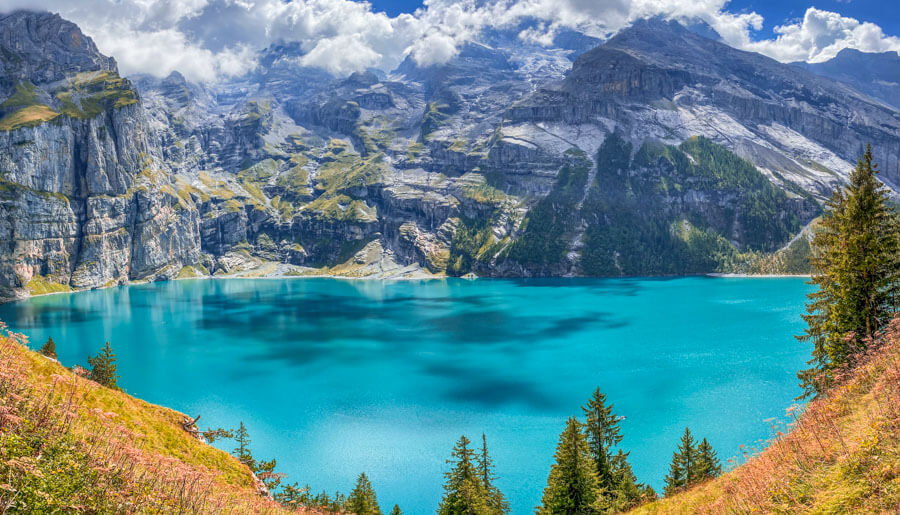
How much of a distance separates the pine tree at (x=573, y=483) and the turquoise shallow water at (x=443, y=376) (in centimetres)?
1684

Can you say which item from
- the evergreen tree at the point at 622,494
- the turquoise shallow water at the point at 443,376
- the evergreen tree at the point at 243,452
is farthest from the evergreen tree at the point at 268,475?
the evergreen tree at the point at 622,494

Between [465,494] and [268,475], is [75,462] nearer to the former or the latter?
[268,475]

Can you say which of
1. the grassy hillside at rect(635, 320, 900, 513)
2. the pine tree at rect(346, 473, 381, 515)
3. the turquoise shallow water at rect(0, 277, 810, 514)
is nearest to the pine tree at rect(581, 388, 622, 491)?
the turquoise shallow water at rect(0, 277, 810, 514)

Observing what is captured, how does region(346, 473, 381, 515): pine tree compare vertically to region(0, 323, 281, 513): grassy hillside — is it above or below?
below

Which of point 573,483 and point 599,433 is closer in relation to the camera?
point 573,483

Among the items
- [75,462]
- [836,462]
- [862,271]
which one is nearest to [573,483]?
[836,462]

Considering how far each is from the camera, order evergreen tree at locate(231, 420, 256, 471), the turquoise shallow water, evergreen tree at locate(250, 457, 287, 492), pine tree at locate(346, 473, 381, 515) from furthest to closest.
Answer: the turquoise shallow water → pine tree at locate(346, 473, 381, 515) → evergreen tree at locate(231, 420, 256, 471) → evergreen tree at locate(250, 457, 287, 492)

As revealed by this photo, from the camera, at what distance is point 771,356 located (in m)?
91.4

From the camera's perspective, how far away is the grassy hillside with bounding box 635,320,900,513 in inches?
438

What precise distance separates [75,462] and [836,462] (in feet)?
64.4

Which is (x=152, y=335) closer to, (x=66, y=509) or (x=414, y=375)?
(x=414, y=375)

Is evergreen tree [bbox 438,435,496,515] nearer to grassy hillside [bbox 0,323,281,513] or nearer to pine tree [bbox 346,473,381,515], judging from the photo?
pine tree [bbox 346,473,381,515]

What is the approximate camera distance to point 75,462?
40.3 ft

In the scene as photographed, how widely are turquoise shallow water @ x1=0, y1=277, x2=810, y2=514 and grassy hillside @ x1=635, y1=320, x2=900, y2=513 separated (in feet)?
108
